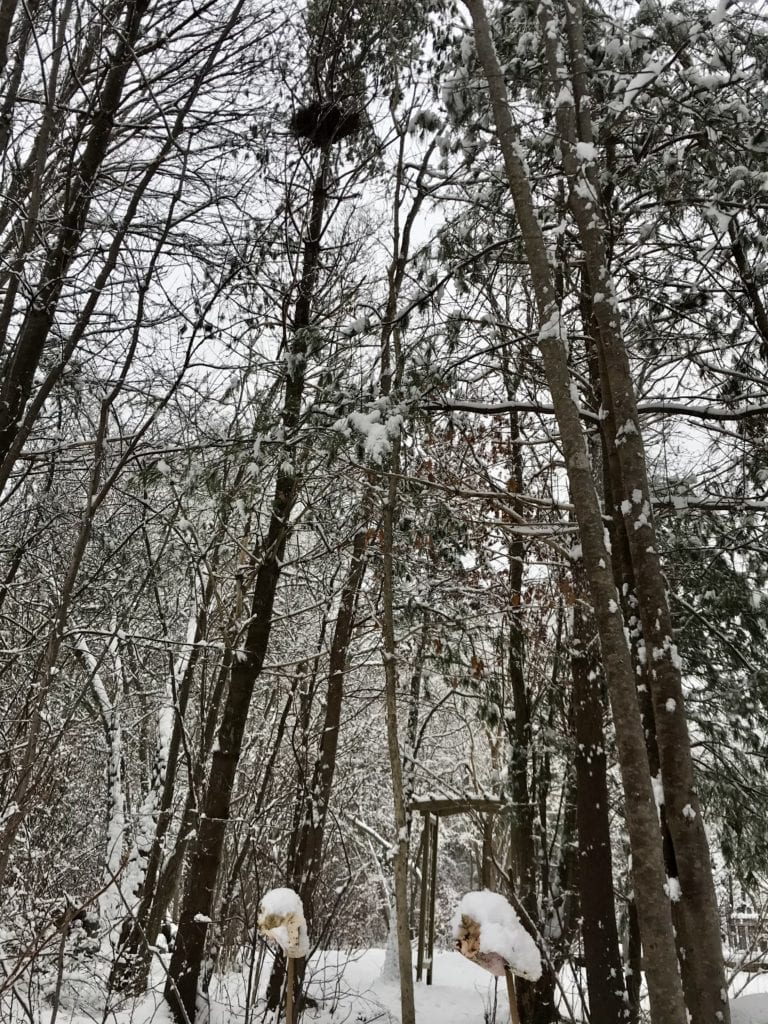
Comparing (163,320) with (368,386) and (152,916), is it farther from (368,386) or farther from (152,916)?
(152,916)

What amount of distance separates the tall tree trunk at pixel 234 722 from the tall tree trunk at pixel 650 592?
2373mm

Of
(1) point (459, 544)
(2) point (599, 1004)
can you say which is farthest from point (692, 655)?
(2) point (599, 1004)

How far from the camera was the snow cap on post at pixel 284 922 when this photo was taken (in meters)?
2.47

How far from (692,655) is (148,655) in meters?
8.99

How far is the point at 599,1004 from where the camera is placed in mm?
5840

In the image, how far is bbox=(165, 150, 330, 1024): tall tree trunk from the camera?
578 cm

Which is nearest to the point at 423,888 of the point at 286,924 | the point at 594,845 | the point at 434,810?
the point at 434,810

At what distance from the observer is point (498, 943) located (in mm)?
1968

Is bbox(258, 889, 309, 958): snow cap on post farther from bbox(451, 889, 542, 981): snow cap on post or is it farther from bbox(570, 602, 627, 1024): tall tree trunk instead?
bbox(570, 602, 627, 1024): tall tree trunk

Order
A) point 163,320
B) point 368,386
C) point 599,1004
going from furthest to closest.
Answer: point 599,1004, point 368,386, point 163,320

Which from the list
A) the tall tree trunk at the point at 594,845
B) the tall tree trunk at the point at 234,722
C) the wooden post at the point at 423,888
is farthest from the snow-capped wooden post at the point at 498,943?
the wooden post at the point at 423,888

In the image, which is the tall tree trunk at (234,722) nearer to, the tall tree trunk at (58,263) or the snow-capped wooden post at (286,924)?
the tall tree trunk at (58,263)

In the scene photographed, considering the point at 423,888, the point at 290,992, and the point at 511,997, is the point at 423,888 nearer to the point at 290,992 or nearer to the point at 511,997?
the point at 290,992

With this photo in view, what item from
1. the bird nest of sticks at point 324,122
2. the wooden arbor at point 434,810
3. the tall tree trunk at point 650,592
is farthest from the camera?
the wooden arbor at point 434,810
